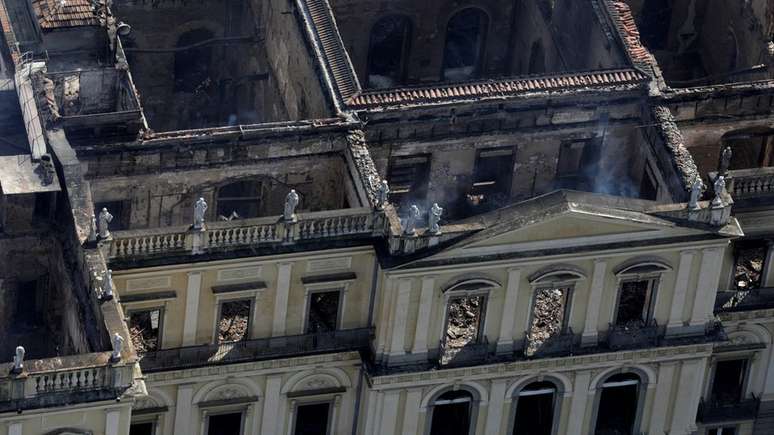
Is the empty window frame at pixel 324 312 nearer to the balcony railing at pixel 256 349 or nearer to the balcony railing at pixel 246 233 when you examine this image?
the balcony railing at pixel 256 349

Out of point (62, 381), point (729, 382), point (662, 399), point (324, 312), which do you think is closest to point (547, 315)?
point (662, 399)

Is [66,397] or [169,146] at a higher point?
[169,146]

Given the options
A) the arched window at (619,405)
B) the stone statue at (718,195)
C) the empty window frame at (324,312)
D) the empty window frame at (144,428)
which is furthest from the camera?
the arched window at (619,405)

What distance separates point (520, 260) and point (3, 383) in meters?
20.7

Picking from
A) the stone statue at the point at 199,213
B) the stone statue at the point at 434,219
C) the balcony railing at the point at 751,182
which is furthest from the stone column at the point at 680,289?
the stone statue at the point at 199,213

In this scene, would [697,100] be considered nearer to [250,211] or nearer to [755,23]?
[755,23]

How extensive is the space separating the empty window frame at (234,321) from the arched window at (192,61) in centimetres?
1860

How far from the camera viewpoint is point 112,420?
104 m

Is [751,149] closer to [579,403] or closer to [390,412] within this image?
[579,403]

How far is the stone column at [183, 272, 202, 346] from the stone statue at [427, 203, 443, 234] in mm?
8368

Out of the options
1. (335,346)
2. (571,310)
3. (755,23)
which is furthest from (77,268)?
(755,23)

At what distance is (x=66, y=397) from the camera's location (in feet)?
338

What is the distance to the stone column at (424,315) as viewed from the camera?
368 feet

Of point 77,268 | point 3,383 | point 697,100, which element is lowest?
Result: point 3,383
